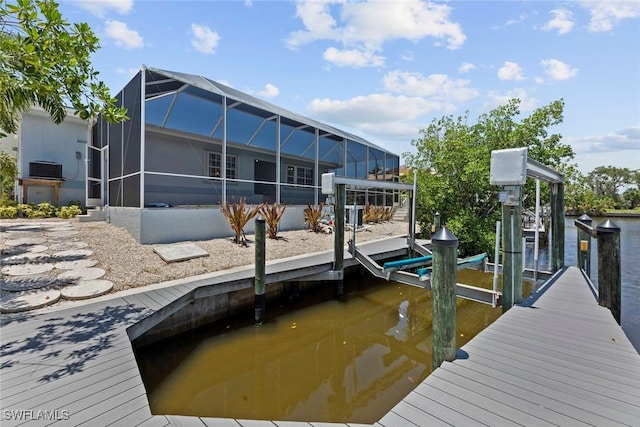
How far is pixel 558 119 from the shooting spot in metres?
10.4

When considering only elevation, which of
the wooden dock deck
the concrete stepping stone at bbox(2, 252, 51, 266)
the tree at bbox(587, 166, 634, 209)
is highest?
the tree at bbox(587, 166, 634, 209)

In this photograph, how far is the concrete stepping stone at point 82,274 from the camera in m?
4.93

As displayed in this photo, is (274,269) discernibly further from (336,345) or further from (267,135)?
(267,135)

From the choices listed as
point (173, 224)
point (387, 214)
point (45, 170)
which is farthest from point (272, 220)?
A: point (45, 170)

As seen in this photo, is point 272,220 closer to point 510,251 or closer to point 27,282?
point 27,282

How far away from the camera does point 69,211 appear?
13.0 metres

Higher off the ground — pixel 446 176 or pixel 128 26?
pixel 128 26

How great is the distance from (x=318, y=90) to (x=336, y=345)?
875cm

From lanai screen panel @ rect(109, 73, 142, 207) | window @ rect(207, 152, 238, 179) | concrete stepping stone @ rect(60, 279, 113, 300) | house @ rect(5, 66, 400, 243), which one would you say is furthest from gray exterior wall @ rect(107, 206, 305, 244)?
window @ rect(207, 152, 238, 179)

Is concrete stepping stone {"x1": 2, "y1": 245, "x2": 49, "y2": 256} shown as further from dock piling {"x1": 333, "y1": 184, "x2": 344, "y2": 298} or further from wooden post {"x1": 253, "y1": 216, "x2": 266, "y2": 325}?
dock piling {"x1": 333, "y1": 184, "x2": 344, "y2": 298}

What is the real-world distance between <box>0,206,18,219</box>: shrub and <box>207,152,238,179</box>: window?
26.6ft

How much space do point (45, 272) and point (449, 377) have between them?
256 inches

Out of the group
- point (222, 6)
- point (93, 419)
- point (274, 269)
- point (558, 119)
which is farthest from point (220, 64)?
point (558, 119)

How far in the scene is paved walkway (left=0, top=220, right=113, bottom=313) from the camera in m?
4.16
